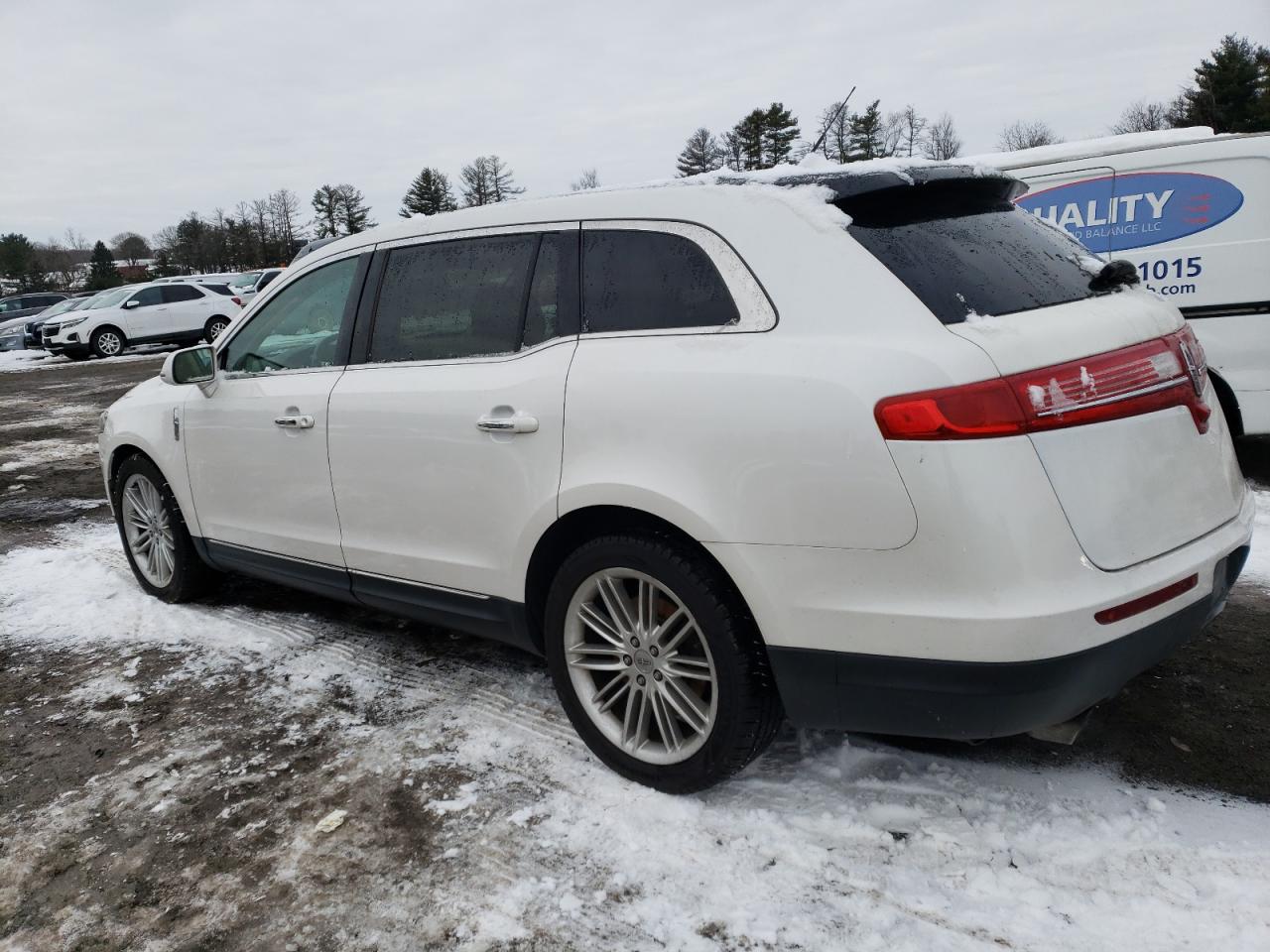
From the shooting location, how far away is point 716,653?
2.51 m

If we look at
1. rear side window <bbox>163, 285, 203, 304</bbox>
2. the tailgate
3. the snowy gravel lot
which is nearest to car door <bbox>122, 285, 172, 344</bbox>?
rear side window <bbox>163, 285, 203, 304</bbox>

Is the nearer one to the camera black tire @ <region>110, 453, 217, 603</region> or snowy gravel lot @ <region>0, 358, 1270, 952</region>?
snowy gravel lot @ <region>0, 358, 1270, 952</region>

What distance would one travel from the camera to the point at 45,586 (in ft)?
17.3

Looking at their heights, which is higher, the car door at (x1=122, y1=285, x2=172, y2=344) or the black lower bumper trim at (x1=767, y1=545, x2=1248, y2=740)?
the car door at (x1=122, y1=285, x2=172, y2=344)

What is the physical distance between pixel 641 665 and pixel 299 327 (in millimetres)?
2207

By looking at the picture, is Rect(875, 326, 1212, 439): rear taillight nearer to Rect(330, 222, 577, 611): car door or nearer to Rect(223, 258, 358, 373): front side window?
Rect(330, 222, 577, 611): car door

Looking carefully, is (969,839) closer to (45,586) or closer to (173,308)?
(45,586)

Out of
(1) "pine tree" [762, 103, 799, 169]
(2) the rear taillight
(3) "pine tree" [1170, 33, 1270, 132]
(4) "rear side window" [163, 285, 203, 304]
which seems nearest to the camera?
(2) the rear taillight

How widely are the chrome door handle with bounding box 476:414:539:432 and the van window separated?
26cm

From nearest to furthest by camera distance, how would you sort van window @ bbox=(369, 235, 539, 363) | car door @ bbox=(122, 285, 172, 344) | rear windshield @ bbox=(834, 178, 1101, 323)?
rear windshield @ bbox=(834, 178, 1101, 323) → van window @ bbox=(369, 235, 539, 363) → car door @ bbox=(122, 285, 172, 344)

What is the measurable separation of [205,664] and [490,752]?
1658 mm

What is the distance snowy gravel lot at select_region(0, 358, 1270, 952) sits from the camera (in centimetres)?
224

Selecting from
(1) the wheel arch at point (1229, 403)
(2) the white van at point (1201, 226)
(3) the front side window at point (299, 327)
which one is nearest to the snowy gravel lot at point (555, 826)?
(3) the front side window at point (299, 327)

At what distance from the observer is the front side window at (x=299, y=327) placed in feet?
12.3
